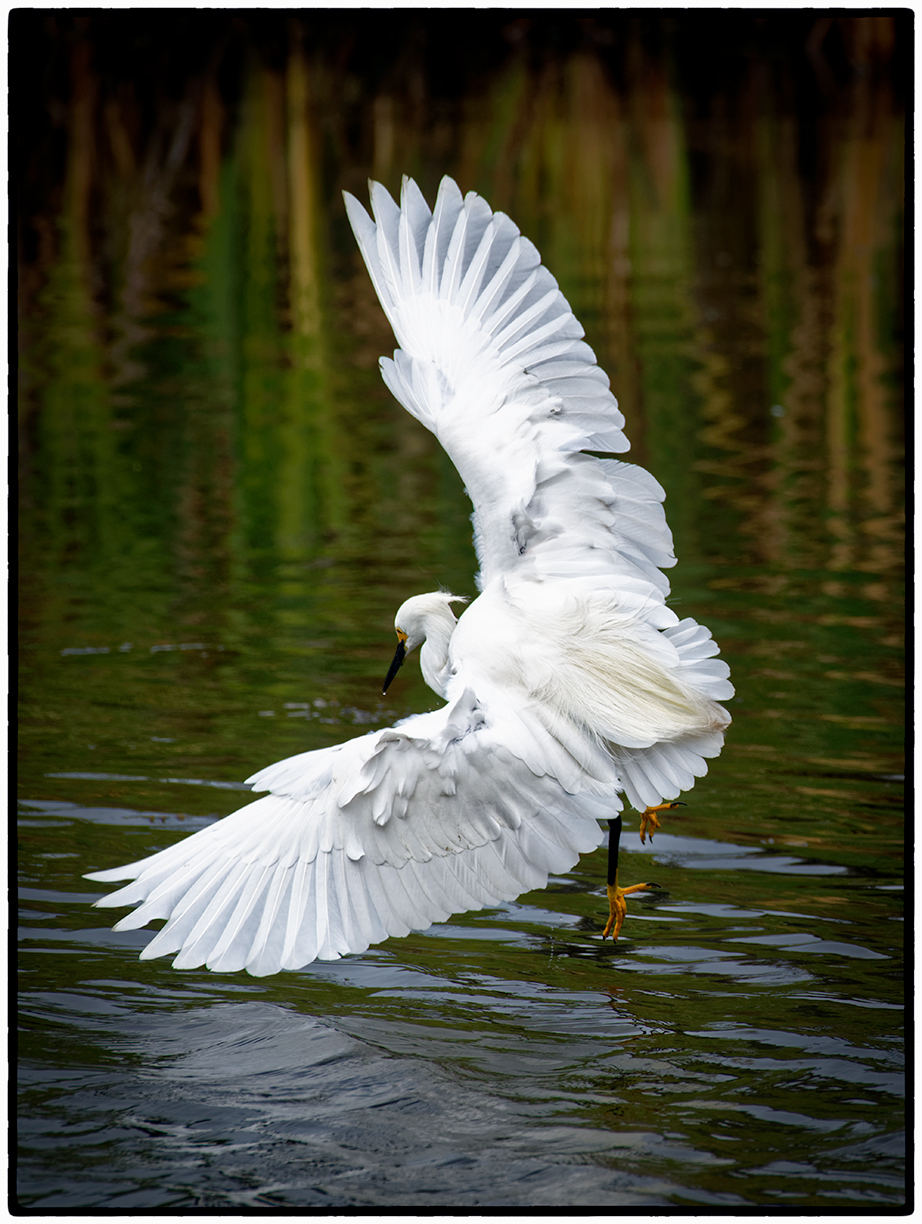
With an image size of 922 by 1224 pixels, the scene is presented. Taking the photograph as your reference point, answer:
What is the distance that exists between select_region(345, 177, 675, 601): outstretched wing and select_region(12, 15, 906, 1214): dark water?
3.69ft

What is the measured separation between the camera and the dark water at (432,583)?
363cm

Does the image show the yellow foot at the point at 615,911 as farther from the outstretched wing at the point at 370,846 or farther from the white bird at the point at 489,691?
the outstretched wing at the point at 370,846

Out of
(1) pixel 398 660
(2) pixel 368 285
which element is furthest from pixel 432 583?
(2) pixel 368 285

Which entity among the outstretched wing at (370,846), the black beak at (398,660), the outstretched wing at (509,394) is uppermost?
the outstretched wing at (509,394)

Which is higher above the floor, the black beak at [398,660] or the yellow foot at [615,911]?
the black beak at [398,660]

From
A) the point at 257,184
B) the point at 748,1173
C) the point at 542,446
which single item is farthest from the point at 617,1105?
the point at 257,184

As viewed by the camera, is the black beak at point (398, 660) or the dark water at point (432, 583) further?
the black beak at point (398, 660)

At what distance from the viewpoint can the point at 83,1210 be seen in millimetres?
3293

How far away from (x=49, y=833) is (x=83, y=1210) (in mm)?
1869

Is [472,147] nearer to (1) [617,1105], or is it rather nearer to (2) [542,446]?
(2) [542,446]

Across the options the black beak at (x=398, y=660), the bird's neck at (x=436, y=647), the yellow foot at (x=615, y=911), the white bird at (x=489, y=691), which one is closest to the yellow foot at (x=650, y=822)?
the white bird at (x=489, y=691)

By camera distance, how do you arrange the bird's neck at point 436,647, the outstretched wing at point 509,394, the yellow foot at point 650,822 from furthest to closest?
1. the yellow foot at point 650,822
2. the bird's neck at point 436,647
3. the outstretched wing at point 509,394

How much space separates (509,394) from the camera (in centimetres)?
448

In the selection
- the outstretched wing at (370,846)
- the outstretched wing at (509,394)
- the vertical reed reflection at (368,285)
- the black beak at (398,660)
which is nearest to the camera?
the outstretched wing at (370,846)
